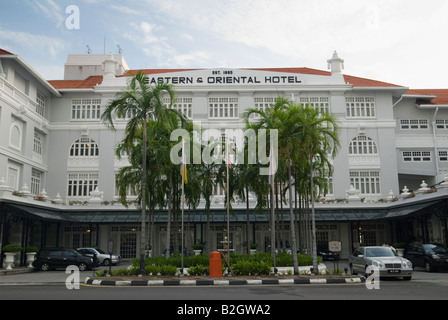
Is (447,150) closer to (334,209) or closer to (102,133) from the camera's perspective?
(334,209)

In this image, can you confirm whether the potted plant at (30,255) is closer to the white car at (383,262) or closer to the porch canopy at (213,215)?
the porch canopy at (213,215)

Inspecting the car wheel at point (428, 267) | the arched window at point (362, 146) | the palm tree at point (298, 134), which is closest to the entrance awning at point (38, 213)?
the palm tree at point (298, 134)

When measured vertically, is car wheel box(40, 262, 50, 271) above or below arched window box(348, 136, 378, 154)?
below

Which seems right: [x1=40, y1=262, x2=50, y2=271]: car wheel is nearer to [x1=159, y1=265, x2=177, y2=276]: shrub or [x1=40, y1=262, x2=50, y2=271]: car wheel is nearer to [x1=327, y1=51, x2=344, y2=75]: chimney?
[x1=159, y1=265, x2=177, y2=276]: shrub

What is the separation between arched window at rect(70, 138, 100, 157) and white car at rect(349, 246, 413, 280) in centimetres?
2474

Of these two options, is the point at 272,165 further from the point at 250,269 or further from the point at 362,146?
the point at 362,146

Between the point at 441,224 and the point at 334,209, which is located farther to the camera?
the point at 334,209

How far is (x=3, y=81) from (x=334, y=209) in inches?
996

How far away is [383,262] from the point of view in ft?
56.1

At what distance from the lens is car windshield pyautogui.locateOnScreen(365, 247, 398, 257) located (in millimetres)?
18312

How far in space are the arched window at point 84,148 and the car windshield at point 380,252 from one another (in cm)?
2537

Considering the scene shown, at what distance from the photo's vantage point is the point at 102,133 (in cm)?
3719

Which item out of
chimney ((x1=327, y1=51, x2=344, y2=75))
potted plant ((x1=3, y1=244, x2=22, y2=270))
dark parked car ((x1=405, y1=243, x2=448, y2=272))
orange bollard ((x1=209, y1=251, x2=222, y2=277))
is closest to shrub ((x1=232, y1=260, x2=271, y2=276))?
orange bollard ((x1=209, y1=251, x2=222, y2=277))
